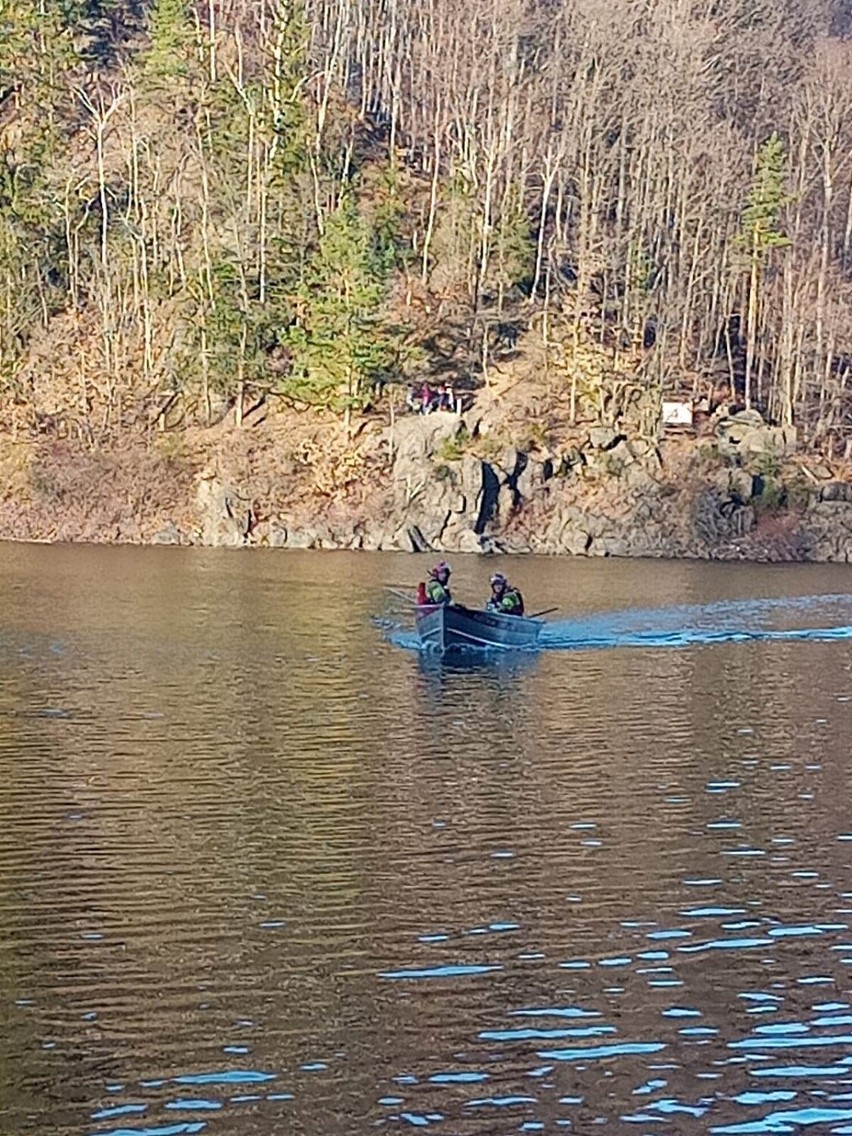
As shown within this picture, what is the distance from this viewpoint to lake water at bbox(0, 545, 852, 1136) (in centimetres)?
1397

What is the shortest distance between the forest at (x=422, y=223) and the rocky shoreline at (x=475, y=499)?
454 centimetres

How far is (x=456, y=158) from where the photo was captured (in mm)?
95750

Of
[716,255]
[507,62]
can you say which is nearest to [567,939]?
[716,255]

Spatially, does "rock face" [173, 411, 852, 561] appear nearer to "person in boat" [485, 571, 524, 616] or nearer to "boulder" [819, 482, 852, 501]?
"boulder" [819, 482, 852, 501]

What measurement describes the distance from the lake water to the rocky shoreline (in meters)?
38.1

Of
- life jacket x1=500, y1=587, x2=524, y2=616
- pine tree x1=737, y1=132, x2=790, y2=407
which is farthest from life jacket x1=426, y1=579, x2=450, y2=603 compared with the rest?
pine tree x1=737, y1=132, x2=790, y2=407

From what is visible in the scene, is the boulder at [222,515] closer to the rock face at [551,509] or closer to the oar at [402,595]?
the rock face at [551,509]

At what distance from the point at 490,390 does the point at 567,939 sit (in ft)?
232

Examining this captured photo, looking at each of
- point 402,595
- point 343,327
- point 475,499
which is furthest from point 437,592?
point 343,327

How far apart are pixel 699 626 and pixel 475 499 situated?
30.6 meters

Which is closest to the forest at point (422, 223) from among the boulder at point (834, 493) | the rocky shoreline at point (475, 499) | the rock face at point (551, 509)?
the rocky shoreline at point (475, 499)

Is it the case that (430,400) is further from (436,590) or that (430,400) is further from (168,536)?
(436,590)

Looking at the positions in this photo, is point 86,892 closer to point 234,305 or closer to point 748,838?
point 748,838

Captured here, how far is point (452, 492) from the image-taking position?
78875 mm
